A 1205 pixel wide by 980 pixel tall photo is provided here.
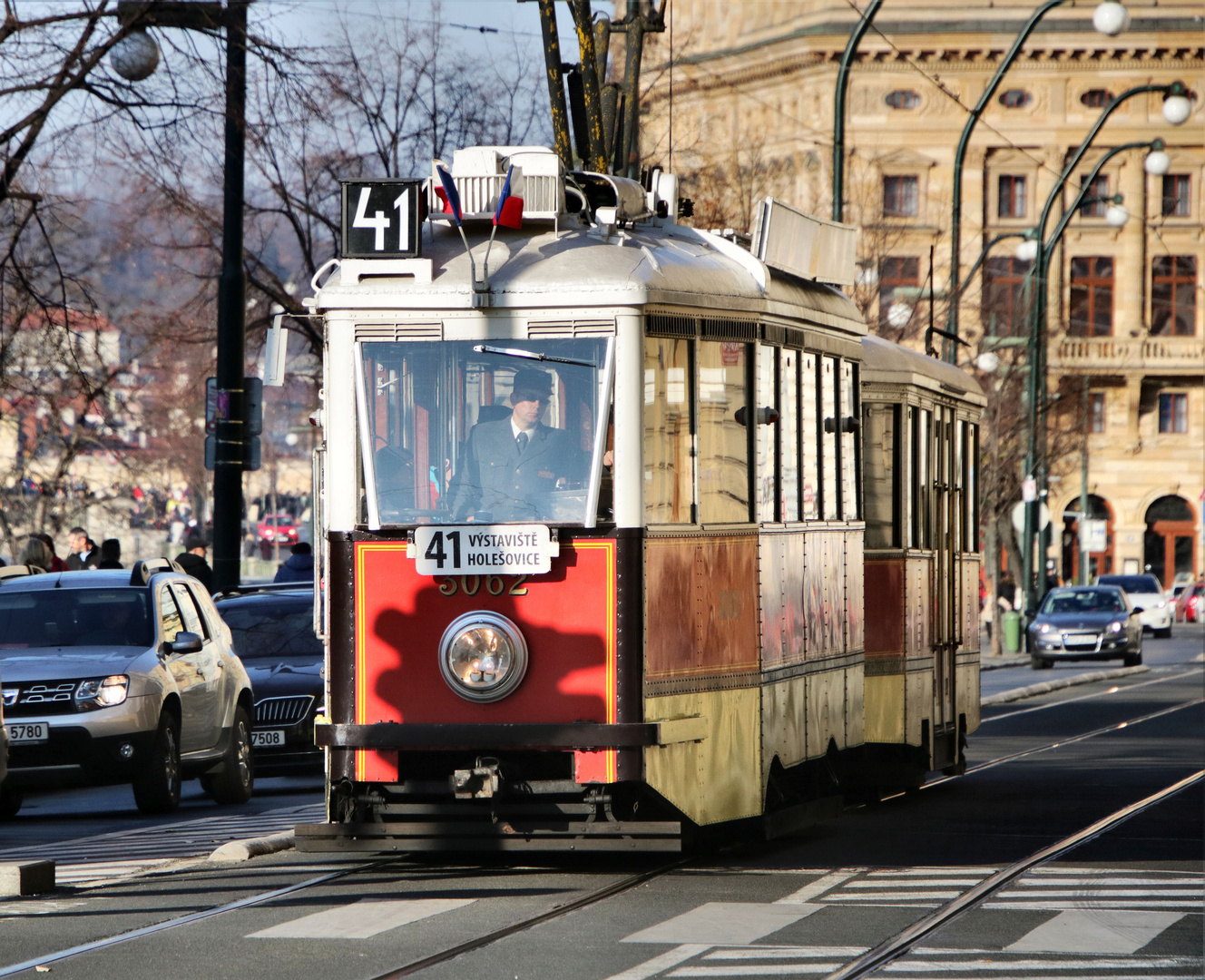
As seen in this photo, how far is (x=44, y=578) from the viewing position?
53.7ft

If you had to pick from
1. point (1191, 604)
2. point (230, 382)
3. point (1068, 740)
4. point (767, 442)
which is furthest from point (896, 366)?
point (1191, 604)

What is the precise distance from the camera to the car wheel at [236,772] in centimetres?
1627

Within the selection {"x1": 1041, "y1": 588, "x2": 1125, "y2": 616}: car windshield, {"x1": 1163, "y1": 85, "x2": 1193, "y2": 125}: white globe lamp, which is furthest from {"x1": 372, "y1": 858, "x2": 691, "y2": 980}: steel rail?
{"x1": 1041, "y1": 588, "x2": 1125, "y2": 616}: car windshield

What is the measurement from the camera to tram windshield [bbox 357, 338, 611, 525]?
10.2m

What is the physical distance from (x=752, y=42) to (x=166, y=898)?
215ft

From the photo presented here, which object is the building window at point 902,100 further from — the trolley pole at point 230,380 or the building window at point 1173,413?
the trolley pole at point 230,380

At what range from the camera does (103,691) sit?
14.9m

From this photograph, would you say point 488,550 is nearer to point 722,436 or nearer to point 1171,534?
point 722,436

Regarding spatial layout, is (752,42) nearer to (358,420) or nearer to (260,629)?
(260,629)

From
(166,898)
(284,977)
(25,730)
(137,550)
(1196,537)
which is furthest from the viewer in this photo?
(1196,537)

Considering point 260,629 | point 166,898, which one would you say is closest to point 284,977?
point 166,898

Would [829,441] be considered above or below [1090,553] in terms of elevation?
above

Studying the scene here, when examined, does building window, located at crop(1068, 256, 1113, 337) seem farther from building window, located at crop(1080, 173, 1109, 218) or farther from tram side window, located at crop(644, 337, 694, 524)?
tram side window, located at crop(644, 337, 694, 524)

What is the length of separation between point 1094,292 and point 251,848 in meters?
68.3
